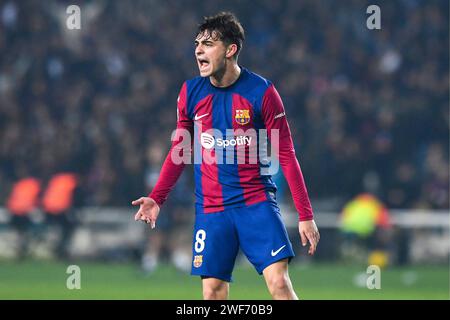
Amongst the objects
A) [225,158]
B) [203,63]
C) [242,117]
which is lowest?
[225,158]

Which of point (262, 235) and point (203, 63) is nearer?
point (262, 235)

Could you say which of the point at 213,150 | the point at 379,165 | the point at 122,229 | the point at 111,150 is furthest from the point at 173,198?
the point at 213,150

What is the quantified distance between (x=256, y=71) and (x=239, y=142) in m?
12.1

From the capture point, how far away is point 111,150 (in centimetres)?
1869

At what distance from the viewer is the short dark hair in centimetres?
747

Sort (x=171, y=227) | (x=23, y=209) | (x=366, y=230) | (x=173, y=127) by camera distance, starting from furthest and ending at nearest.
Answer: (x=173, y=127) → (x=23, y=209) → (x=366, y=230) → (x=171, y=227)

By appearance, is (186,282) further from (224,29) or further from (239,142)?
(224,29)

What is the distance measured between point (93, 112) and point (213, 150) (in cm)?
1222

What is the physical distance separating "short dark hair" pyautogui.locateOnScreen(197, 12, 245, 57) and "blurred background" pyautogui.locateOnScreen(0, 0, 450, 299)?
6.98 meters

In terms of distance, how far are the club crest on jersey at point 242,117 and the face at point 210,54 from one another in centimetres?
31

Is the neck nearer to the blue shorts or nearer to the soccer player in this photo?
the soccer player

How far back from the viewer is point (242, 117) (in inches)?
292

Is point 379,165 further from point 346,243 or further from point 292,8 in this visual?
point 292,8

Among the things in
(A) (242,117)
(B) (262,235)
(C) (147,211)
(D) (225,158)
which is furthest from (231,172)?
(C) (147,211)
